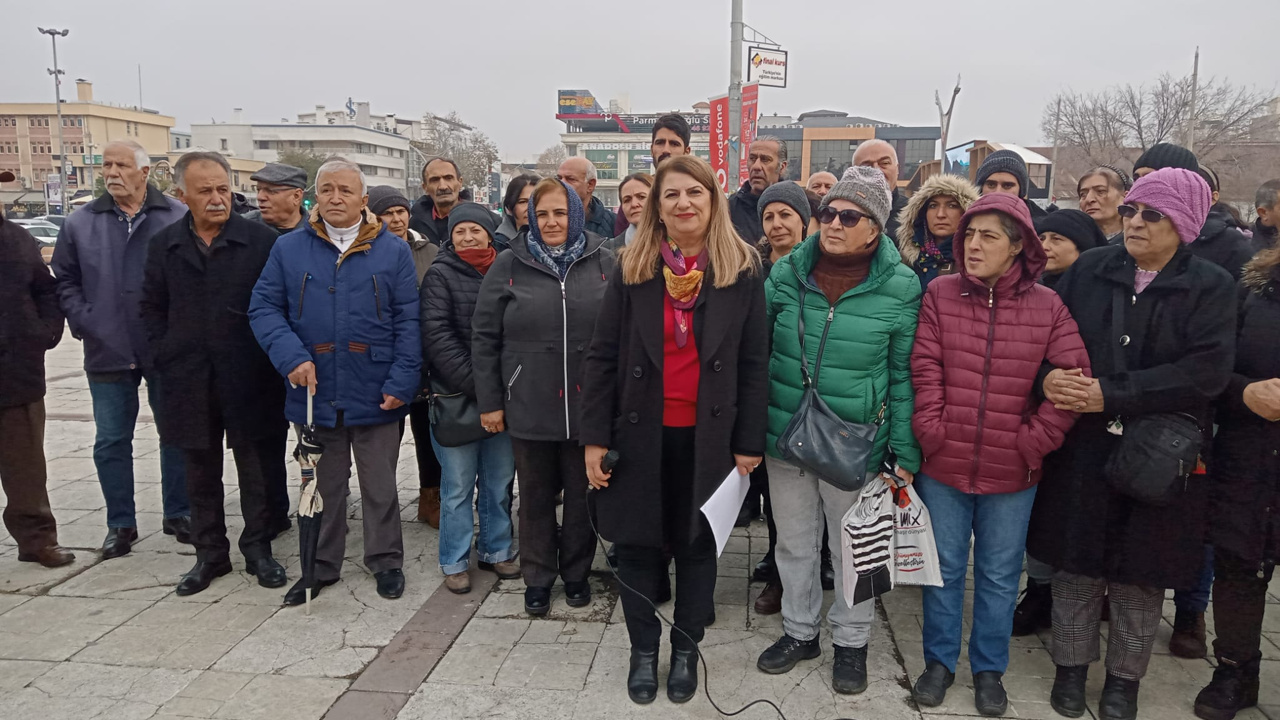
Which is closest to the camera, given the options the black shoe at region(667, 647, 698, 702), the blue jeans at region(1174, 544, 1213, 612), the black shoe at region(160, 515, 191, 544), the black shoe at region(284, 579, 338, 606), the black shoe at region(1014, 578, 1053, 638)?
the black shoe at region(667, 647, 698, 702)

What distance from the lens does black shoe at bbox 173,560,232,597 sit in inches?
164

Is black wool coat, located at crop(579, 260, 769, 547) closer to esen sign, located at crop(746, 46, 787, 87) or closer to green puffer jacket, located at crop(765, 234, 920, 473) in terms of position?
green puffer jacket, located at crop(765, 234, 920, 473)

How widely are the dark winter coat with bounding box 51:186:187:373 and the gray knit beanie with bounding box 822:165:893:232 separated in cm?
372

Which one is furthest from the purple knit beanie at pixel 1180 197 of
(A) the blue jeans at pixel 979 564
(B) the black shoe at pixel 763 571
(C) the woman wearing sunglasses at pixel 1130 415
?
(B) the black shoe at pixel 763 571

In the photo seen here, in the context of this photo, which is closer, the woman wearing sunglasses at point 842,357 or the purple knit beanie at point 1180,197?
the purple knit beanie at point 1180,197

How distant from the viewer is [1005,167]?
15.3ft

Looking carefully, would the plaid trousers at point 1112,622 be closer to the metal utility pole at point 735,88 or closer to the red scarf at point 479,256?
the red scarf at point 479,256

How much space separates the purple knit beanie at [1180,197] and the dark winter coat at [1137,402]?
10cm

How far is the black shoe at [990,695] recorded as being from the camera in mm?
3082

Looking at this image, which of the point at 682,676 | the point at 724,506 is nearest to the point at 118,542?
the point at 682,676

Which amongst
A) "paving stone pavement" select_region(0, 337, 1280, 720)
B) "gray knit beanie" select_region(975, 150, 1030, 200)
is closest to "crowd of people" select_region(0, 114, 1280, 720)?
"paving stone pavement" select_region(0, 337, 1280, 720)

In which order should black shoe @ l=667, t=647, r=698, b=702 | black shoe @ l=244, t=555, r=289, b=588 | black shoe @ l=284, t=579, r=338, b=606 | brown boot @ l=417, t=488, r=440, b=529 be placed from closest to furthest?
black shoe @ l=667, t=647, r=698, b=702 < black shoe @ l=284, t=579, r=338, b=606 < black shoe @ l=244, t=555, r=289, b=588 < brown boot @ l=417, t=488, r=440, b=529

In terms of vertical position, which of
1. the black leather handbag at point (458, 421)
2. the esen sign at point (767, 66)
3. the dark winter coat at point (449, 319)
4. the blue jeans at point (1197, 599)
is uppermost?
the esen sign at point (767, 66)

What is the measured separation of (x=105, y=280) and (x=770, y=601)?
407 cm
